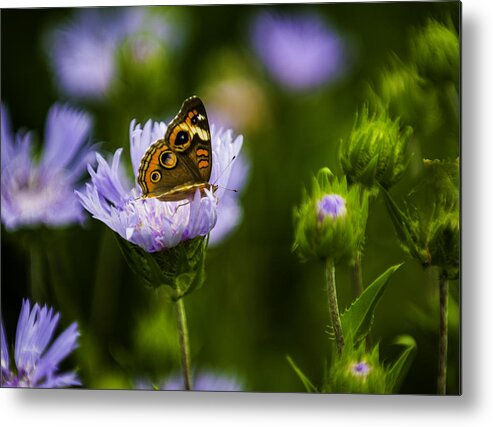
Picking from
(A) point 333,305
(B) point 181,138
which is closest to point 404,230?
(A) point 333,305

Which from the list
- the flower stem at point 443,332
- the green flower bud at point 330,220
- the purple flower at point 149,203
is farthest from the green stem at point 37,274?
the flower stem at point 443,332

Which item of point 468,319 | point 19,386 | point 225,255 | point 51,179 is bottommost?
point 19,386

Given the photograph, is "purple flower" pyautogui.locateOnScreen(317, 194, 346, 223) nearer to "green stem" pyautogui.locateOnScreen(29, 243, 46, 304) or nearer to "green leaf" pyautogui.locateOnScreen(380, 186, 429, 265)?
"green leaf" pyautogui.locateOnScreen(380, 186, 429, 265)

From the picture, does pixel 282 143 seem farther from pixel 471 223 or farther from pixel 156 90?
pixel 471 223

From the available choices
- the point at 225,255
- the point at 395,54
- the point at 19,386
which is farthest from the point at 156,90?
the point at 19,386

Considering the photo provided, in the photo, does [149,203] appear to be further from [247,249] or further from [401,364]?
[401,364]

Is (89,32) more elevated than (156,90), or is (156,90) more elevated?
(89,32)

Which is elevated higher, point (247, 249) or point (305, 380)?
point (247, 249)
